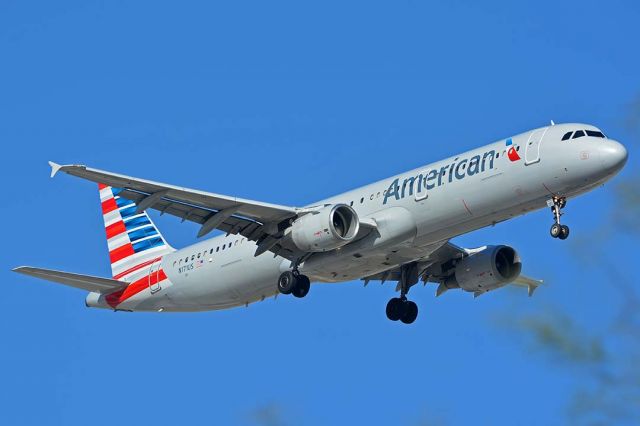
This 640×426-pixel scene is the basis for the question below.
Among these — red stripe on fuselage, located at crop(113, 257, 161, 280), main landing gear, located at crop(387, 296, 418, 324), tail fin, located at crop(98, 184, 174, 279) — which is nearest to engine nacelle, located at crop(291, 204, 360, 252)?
main landing gear, located at crop(387, 296, 418, 324)

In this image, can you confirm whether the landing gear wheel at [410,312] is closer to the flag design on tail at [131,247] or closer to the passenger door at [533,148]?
the flag design on tail at [131,247]

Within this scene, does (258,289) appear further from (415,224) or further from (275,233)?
(415,224)

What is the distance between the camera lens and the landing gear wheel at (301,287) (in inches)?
2197

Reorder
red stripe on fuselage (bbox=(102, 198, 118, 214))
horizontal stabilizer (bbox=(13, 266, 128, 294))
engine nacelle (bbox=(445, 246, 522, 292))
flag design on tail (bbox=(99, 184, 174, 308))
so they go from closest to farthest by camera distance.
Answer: horizontal stabilizer (bbox=(13, 266, 128, 294)), engine nacelle (bbox=(445, 246, 522, 292)), flag design on tail (bbox=(99, 184, 174, 308)), red stripe on fuselage (bbox=(102, 198, 118, 214))

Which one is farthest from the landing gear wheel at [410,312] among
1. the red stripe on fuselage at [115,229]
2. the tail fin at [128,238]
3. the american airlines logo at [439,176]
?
the red stripe on fuselage at [115,229]

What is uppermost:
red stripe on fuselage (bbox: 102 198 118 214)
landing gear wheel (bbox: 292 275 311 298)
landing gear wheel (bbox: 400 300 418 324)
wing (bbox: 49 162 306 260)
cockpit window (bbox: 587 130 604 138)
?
red stripe on fuselage (bbox: 102 198 118 214)

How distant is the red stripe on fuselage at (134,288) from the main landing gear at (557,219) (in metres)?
18.3

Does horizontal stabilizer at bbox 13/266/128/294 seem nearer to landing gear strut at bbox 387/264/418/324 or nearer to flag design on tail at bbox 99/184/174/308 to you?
flag design on tail at bbox 99/184/174/308

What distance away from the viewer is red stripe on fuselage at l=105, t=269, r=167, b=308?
6197 centimetres

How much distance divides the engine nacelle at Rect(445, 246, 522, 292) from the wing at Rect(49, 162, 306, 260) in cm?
868

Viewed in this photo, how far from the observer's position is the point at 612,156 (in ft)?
168

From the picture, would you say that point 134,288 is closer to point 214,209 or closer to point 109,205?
point 109,205

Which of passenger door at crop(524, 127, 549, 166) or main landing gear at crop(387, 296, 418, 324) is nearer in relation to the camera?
passenger door at crop(524, 127, 549, 166)

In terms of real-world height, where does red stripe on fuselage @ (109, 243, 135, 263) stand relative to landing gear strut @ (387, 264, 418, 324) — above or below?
above
